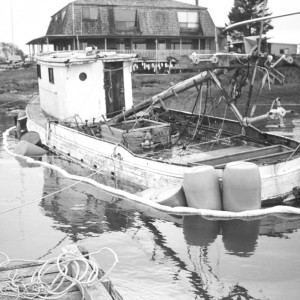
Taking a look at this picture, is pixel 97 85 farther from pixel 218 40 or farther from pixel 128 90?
pixel 218 40

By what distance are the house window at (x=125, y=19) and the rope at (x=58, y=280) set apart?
135 ft

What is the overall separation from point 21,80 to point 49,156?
22390 mm

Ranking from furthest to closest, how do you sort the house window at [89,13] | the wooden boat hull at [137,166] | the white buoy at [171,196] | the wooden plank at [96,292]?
the house window at [89,13] → the white buoy at [171,196] → the wooden boat hull at [137,166] → the wooden plank at [96,292]

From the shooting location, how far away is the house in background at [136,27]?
4361 centimetres

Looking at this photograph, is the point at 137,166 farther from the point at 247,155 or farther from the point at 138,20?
the point at 138,20

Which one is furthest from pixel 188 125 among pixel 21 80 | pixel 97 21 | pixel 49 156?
pixel 97 21

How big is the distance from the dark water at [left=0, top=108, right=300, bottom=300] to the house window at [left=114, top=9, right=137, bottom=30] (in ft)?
112

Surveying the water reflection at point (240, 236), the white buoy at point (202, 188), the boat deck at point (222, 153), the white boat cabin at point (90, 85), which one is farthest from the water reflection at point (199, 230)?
the white boat cabin at point (90, 85)

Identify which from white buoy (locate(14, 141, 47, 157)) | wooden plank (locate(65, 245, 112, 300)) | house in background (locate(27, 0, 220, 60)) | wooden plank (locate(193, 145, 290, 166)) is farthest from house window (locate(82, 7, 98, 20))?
wooden plank (locate(65, 245, 112, 300))

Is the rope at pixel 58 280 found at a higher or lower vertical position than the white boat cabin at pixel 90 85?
lower

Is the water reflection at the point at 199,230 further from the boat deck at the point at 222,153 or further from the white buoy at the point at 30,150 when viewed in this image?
the white buoy at the point at 30,150

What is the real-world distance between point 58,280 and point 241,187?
217 inches

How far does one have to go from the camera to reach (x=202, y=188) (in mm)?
10781

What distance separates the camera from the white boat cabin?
17.1 m
